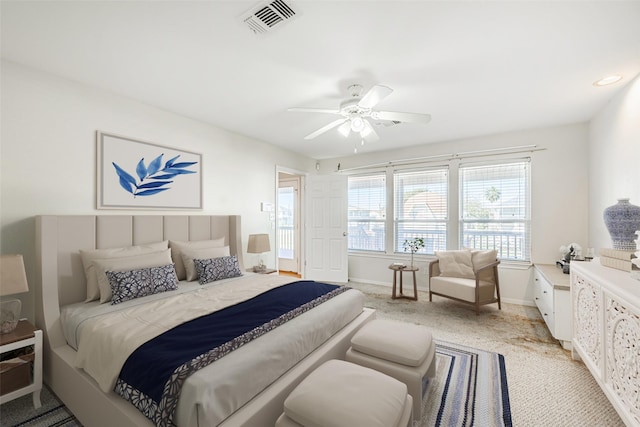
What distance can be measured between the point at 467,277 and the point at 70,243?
4657 mm

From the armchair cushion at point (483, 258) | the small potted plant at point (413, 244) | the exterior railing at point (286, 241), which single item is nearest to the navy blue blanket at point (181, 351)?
the armchair cushion at point (483, 258)

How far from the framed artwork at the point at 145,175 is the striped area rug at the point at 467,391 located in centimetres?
323

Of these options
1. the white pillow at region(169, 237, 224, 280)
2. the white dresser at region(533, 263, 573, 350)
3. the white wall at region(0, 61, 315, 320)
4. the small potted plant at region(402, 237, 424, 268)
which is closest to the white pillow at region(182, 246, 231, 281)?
the white pillow at region(169, 237, 224, 280)

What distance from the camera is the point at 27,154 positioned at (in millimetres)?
2227

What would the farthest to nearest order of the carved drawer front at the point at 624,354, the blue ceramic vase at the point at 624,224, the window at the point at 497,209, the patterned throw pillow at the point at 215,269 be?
the window at the point at 497,209, the patterned throw pillow at the point at 215,269, the blue ceramic vase at the point at 624,224, the carved drawer front at the point at 624,354

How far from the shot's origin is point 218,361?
1.39 metres

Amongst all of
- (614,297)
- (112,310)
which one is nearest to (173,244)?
(112,310)

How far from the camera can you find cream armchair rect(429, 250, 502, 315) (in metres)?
3.54

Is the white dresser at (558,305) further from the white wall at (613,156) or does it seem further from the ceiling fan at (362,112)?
the ceiling fan at (362,112)

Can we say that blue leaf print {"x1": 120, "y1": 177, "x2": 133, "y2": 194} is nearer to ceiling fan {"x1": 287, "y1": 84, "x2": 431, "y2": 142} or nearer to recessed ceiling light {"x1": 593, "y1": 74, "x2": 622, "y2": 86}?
ceiling fan {"x1": 287, "y1": 84, "x2": 431, "y2": 142}

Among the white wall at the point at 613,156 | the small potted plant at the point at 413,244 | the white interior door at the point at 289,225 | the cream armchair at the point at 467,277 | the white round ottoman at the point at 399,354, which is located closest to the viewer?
the white round ottoman at the point at 399,354

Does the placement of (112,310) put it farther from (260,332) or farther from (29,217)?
(260,332)

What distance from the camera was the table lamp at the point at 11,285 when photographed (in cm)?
181

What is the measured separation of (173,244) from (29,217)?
3.80 ft
